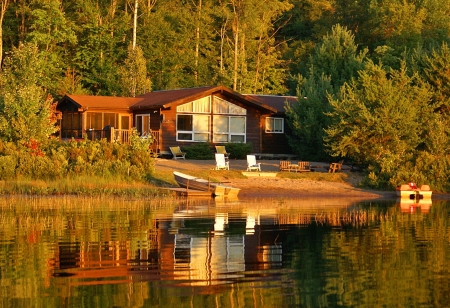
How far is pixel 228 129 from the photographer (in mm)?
53562

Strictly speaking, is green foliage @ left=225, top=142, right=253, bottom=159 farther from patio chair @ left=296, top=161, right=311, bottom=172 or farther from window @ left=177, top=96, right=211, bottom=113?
patio chair @ left=296, top=161, right=311, bottom=172

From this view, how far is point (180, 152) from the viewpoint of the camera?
163 feet

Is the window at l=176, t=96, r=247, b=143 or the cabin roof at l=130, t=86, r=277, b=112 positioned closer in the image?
the cabin roof at l=130, t=86, r=277, b=112

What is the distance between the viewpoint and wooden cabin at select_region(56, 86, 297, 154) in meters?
51.4

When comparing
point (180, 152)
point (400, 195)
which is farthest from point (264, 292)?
point (180, 152)

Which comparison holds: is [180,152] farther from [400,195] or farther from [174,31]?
[174,31]

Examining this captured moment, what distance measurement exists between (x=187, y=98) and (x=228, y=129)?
144 inches

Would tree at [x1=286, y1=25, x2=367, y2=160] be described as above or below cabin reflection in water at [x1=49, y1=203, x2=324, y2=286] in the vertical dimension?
above

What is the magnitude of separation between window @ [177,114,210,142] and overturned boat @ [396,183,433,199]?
14.7 meters

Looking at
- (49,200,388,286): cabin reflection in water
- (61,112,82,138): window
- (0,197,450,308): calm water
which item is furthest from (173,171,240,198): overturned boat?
(61,112,82,138): window

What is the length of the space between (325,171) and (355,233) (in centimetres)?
2188

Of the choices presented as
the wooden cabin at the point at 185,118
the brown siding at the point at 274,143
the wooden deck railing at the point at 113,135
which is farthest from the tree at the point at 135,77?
the brown siding at the point at 274,143

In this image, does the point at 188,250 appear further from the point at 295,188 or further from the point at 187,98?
the point at 187,98

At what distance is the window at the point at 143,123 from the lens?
52.5 metres
